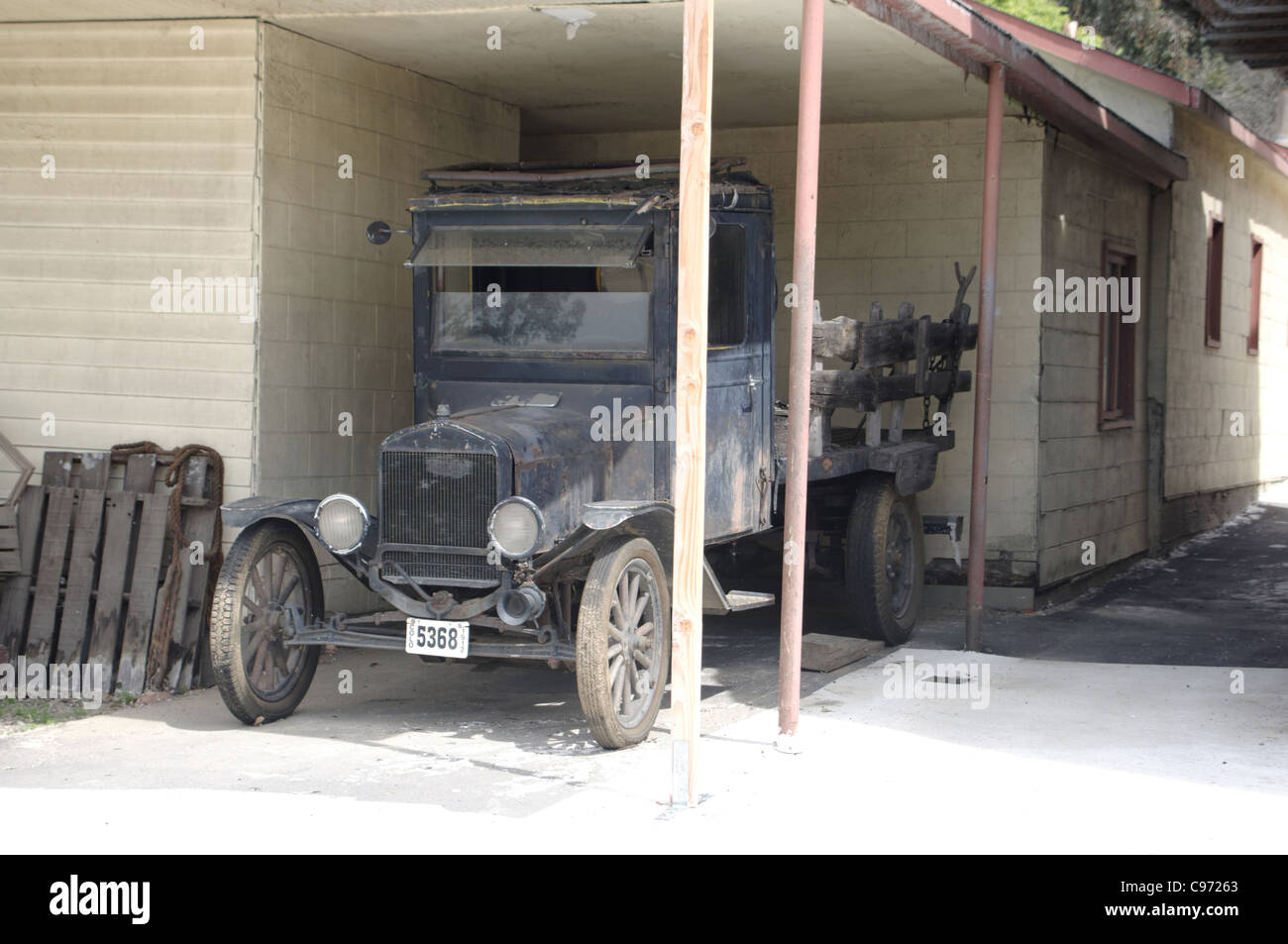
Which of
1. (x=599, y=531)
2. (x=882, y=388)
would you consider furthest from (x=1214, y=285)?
(x=599, y=531)

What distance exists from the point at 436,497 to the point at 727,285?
1873mm

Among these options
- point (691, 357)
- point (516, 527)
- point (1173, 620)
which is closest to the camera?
point (691, 357)

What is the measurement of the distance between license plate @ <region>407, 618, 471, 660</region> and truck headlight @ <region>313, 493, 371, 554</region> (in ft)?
1.61

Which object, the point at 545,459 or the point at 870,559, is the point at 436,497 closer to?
the point at 545,459

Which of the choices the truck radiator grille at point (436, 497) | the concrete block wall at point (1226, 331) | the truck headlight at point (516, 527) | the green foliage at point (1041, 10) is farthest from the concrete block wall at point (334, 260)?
the green foliage at point (1041, 10)

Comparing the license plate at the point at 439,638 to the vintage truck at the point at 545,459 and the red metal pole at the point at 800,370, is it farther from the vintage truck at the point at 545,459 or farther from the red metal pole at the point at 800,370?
the red metal pole at the point at 800,370

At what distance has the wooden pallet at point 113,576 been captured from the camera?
7430 millimetres

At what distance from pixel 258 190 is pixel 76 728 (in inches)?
114

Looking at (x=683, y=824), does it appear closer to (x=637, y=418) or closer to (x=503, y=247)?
(x=637, y=418)

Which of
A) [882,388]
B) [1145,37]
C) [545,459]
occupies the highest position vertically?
[1145,37]

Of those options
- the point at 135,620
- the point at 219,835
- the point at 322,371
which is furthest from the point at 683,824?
the point at 322,371

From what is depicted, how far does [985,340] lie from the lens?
334 inches

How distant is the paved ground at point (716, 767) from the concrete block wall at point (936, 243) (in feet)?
7.05

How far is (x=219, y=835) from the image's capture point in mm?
4715
